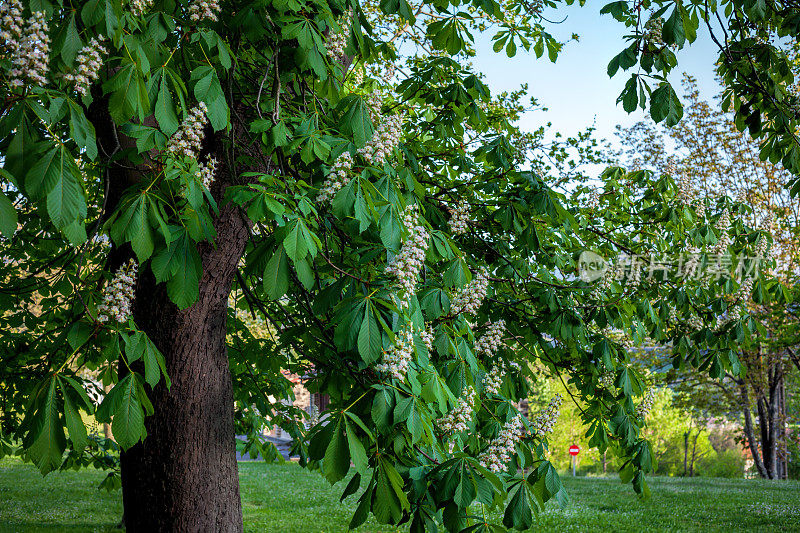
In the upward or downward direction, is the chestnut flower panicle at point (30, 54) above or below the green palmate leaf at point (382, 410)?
above

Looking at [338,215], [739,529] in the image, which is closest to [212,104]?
[338,215]

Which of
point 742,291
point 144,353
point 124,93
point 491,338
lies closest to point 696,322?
point 742,291

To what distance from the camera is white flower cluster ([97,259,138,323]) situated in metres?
2.30

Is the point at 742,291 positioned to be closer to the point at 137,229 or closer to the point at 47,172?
the point at 137,229

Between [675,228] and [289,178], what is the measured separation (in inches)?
153

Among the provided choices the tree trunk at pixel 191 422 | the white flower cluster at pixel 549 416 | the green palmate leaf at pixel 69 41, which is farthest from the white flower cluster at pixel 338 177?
the white flower cluster at pixel 549 416

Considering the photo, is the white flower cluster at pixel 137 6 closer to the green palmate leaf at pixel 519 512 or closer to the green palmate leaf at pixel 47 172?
the green palmate leaf at pixel 47 172

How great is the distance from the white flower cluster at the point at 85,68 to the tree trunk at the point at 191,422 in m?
1.21

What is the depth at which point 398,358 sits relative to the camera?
2223 millimetres

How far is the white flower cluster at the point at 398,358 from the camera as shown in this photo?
2213 millimetres

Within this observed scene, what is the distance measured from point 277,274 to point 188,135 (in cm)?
68

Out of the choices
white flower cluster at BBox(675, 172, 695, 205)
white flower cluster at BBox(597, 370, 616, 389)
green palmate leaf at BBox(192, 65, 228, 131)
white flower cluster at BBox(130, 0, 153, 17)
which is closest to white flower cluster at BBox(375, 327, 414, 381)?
green palmate leaf at BBox(192, 65, 228, 131)

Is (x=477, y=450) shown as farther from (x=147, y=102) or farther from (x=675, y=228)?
(x=675, y=228)

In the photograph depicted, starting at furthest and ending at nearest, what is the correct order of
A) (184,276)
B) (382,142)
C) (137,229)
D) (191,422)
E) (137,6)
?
1. (191,422)
2. (382,142)
3. (184,276)
4. (137,6)
5. (137,229)
